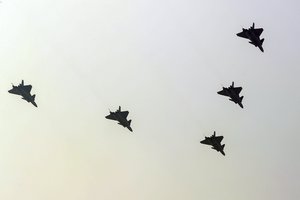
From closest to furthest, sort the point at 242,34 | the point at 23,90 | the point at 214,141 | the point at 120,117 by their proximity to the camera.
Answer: the point at 23,90 < the point at 242,34 < the point at 120,117 < the point at 214,141

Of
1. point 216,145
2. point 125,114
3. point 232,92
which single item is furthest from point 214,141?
point 125,114

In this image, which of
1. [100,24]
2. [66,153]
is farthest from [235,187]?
[100,24]

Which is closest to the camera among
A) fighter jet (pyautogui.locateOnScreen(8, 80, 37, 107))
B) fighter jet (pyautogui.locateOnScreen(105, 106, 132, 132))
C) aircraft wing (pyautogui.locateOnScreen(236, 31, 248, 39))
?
fighter jet (pyautogui.locateOnScreen(8, 80, 37, 107))

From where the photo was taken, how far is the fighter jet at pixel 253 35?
527 cm

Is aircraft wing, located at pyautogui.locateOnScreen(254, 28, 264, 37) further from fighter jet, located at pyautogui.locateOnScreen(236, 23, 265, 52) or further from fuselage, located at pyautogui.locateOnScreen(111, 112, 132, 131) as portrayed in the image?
fuselage, located at pyautogui.locateOnScreen(111, 112, 132, 131)

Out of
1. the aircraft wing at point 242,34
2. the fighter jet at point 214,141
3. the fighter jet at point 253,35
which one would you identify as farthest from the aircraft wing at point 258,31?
the fighter jet at point 214,141

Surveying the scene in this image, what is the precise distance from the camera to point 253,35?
527cm

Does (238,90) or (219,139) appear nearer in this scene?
(238,90)

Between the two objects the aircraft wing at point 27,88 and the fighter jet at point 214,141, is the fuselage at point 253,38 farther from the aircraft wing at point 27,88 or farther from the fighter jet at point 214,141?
the aircraft wing at point 27,88

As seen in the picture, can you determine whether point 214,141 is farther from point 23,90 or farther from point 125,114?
point 23,90

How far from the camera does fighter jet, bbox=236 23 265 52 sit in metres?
5.27

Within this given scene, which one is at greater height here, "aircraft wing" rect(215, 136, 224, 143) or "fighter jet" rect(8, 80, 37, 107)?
"fighter jet" rect(8, 80, 37, 107)

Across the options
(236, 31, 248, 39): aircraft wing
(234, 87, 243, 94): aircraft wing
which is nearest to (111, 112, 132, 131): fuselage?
(234, 87, 243, 94): aircraft wing

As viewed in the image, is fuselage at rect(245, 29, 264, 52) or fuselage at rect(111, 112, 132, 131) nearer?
fuselage at rect(245, 29, 264, 52)
